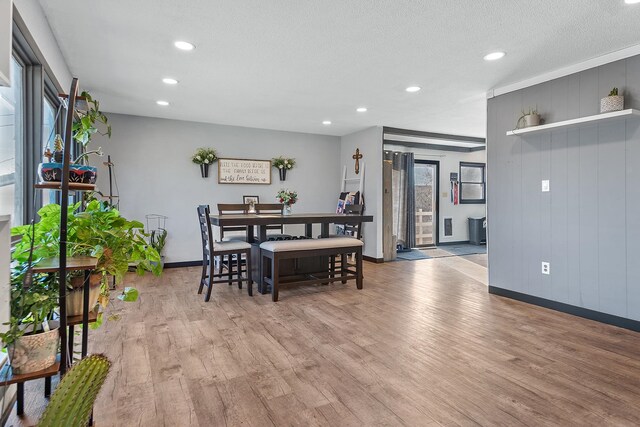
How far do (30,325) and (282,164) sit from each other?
16.7 ft

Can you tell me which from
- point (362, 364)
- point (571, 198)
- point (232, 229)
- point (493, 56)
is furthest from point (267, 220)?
point (571, 198)

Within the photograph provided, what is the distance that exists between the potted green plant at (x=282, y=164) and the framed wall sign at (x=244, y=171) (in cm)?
12

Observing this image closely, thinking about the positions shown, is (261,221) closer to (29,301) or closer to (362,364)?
(362,364)

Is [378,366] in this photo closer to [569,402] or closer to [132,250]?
[569,402]

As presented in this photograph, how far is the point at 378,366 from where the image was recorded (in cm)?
227

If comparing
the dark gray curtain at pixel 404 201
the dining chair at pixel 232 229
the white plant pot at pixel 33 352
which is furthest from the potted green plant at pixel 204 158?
the white plant pot at pixel 33 352

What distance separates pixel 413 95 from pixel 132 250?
12.0 feet

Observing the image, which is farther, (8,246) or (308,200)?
(308,200)

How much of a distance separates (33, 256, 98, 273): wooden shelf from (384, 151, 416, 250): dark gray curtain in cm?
648

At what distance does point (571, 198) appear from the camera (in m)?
3.36

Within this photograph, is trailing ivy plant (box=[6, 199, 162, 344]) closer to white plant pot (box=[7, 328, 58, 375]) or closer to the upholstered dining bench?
white plant pot (box=[7, 328, 58, 375])

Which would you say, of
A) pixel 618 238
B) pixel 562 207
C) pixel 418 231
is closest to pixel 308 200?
pixel 418 231

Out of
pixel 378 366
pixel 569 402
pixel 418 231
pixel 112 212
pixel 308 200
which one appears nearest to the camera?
pixel 112 212

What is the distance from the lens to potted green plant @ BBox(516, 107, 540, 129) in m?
3.52
